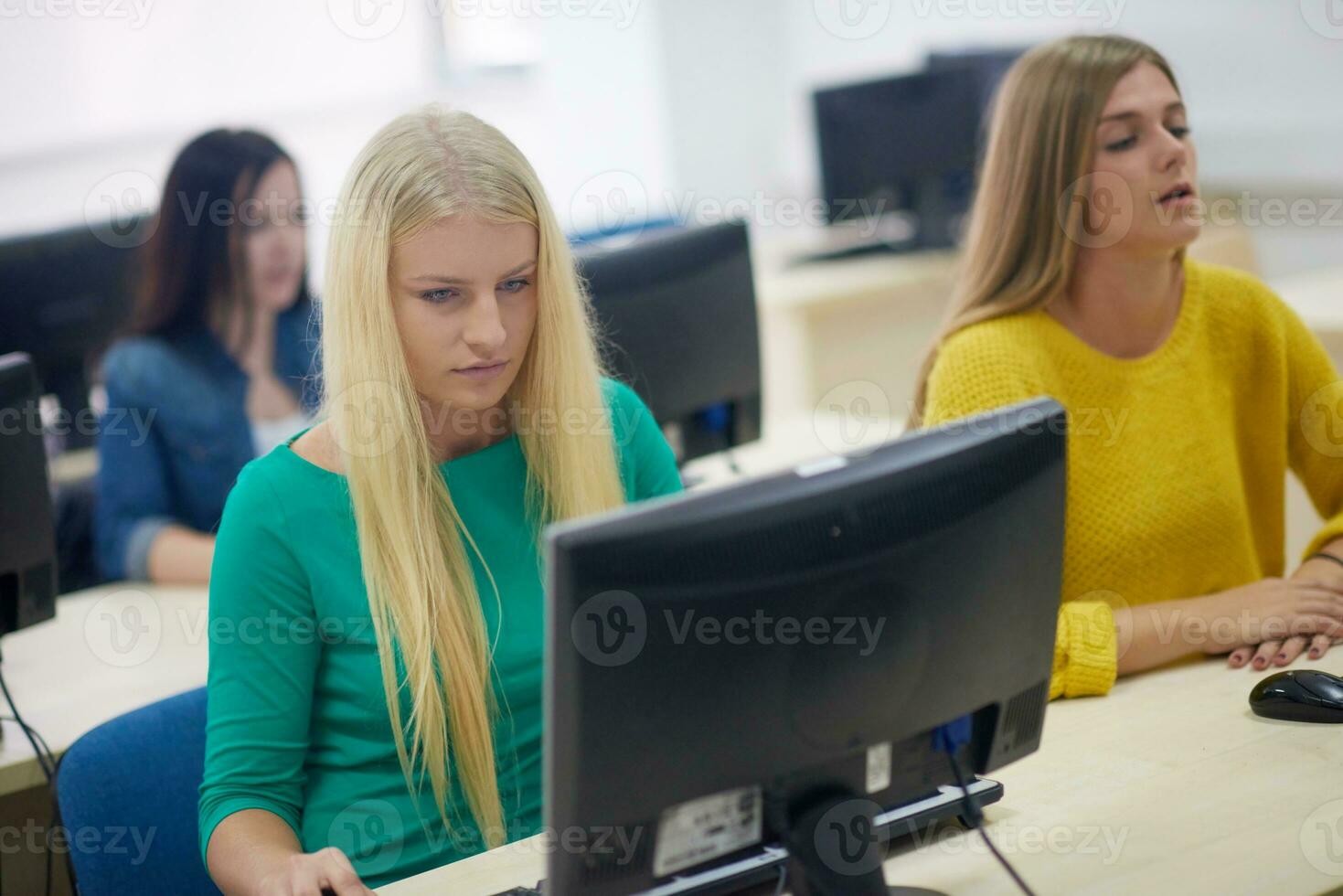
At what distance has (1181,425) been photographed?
170cm

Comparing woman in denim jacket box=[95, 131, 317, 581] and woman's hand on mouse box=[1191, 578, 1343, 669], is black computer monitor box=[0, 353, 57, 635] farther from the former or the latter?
woman's hand on mouse box=[1191, 578, 1343, 669]

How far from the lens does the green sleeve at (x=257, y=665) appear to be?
126 cm

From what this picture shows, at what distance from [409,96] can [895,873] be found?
15.0 feet

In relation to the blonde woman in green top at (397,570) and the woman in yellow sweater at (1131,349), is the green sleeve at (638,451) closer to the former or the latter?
the blonde woman in green top at (397,570)

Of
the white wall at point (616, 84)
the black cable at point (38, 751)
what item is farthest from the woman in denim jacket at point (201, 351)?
the white wall at point (616, 84)

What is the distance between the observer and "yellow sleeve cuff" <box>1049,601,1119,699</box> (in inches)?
56.7

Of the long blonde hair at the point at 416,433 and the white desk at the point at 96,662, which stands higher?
the long blonde hair at the point at 416,433

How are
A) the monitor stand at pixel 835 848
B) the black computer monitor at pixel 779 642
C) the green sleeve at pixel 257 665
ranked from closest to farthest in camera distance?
the black computer monitor at pixel 779 642
the monitor stand at pixel 835 848
the green sleeve at pixel 257 665

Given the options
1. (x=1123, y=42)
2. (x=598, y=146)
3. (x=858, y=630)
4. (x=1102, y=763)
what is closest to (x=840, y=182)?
(x=598, y=146)

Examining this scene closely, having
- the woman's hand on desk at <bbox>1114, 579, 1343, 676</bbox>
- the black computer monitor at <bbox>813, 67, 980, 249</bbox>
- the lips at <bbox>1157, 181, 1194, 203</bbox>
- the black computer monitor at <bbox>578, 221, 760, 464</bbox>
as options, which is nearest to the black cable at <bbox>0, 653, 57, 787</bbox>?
the black computer monitor at <bbox>578, 221, 760, 464</bbox>

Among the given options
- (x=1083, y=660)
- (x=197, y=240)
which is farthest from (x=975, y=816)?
(x=197, y=240)

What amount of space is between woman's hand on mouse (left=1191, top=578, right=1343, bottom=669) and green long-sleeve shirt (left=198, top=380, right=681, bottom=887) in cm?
76

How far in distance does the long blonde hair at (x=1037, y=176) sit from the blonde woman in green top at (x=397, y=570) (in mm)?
623

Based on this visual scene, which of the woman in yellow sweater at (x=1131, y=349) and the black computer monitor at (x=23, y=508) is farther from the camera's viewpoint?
the black computer monitor at (x=23, y=508)
